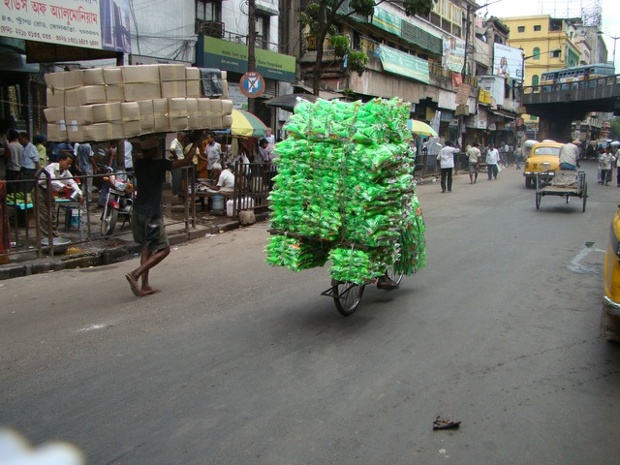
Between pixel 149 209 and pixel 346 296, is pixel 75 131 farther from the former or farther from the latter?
pixel 346 296

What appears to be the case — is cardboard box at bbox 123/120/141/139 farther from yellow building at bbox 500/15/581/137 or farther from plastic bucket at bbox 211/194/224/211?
yellow building at bbox 500/15/581/137

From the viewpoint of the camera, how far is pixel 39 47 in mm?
13070

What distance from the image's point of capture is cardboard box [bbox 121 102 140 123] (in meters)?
6.76

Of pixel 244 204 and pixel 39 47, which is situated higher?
pixel 39 47

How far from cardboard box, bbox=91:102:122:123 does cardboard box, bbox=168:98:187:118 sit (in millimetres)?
584

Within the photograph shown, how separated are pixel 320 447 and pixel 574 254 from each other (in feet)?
25.4

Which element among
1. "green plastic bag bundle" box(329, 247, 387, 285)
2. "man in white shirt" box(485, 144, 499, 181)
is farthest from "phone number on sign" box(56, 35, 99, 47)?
"man in white shirt" box(485, 144, 499, 181)

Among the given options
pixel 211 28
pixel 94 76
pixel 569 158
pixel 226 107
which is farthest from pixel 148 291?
pixel 211 28

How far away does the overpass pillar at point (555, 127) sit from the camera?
68562 millimetres

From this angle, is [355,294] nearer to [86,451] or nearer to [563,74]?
[86,451]

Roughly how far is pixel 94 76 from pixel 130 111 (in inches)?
22.4

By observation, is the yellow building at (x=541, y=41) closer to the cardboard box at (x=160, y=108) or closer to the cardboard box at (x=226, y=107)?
the cardboard box at (x=226, y=107)

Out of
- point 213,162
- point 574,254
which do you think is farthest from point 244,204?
point 574,254

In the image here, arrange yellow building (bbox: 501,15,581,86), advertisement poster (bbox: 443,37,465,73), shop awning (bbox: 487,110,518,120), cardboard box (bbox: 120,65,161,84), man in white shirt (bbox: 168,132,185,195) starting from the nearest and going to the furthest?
cardboard box (bbox: 120,65,161,84)
man in white shirt (bbox: 168,132,185,195)
advertisement poster (bbox: 443,37,465,73)
shop awning (bbox: 487,110,518,120)
yellow building (bbox: 501,15,581,86)
